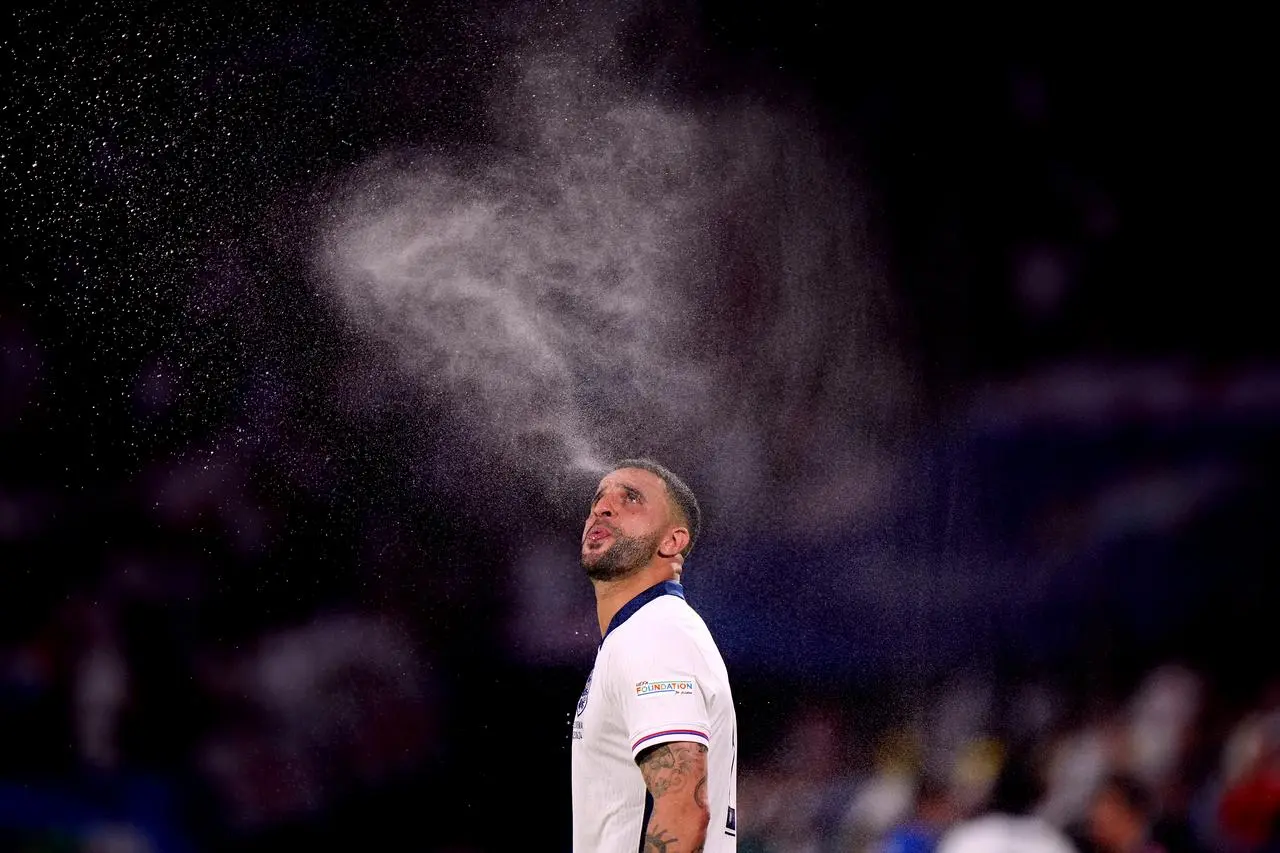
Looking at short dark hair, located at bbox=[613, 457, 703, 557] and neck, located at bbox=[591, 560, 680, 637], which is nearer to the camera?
neck, located at bbox=[591, 560, 680, 637]

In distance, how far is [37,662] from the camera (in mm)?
5570

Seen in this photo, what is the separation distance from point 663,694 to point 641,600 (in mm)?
370

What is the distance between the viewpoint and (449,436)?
4.84m

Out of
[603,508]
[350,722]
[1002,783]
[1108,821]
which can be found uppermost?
[350,722]

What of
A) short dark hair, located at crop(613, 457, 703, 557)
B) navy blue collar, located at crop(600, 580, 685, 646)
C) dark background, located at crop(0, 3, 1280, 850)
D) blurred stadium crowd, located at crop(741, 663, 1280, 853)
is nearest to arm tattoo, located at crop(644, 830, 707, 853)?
navy blue collar, located at crop(600, 580, 685, 646)

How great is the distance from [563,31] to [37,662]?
378 cm

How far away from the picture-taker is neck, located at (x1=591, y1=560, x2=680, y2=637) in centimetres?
285

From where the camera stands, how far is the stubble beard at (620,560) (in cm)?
287

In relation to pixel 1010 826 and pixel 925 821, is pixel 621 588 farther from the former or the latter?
pixel 1010 826

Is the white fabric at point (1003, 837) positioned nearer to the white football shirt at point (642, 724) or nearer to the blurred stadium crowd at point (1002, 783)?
the blurred stadium crowd at point (1002, 783)

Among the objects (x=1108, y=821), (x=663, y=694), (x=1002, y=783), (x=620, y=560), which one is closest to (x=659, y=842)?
(x=663, y=694)

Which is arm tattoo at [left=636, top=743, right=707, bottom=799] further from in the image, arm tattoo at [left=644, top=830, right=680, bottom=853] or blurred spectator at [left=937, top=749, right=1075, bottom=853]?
blurred spectator at [left=937, top=749, right=1075, bottom=853]

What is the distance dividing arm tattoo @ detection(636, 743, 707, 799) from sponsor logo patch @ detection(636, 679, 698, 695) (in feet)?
0.37

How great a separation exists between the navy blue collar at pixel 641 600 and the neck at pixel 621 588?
0.04 meters
